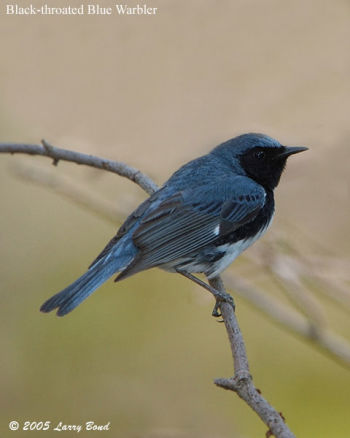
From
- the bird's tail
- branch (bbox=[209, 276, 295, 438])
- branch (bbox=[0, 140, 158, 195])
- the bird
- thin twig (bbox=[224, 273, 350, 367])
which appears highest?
branch (bbox=[0, 140, 158, 195])

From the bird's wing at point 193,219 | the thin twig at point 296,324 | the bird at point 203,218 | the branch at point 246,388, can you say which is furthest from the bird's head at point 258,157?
the branch at point 246,388

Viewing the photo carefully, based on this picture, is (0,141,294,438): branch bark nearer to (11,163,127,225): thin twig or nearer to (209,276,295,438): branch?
(209,276,295,438): branch

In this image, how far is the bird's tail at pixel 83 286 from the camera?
3.95m

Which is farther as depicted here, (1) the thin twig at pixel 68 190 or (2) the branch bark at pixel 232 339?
(1) the thin twig at pixel 68 190

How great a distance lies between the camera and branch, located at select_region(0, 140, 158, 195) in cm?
476

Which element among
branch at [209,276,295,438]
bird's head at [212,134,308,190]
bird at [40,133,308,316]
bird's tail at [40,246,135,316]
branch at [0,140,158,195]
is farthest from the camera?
bird's head at [212,134,308,190]

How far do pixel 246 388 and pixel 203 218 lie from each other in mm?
1818

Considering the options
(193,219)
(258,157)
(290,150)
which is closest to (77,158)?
(193,219)

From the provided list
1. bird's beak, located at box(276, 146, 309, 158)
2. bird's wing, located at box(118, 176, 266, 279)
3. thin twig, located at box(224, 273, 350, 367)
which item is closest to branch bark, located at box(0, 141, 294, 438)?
thin twig, located at box(224, 273, 350, 367)

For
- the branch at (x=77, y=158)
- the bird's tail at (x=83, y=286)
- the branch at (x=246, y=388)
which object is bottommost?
the branch at (x=246, y=388)

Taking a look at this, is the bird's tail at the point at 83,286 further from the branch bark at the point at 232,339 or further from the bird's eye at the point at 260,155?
the bird's eye at the point at 260,155

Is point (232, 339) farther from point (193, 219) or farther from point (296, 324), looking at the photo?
point (193, 219)

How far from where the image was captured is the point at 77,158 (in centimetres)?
489

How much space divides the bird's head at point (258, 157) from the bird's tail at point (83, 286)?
1278 mm
